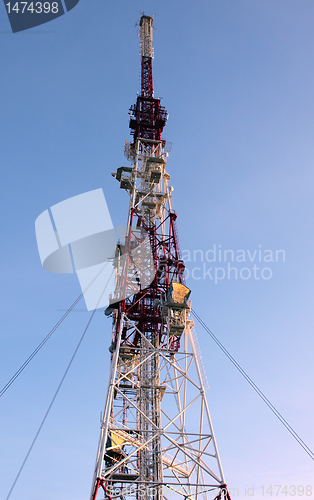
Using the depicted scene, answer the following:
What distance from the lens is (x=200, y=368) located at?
34219mm

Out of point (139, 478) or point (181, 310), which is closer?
point (139, 478)

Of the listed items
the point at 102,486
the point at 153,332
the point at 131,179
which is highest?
the point at 131,179

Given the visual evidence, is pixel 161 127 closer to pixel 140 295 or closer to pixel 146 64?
pixel 146 64

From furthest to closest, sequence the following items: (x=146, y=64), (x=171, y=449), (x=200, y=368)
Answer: (x=146, y=64), (x=200, y=368), (x=171, y=449)

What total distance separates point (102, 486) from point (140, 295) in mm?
17082

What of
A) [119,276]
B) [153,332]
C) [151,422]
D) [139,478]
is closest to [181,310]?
[153,332]

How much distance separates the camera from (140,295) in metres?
39.6

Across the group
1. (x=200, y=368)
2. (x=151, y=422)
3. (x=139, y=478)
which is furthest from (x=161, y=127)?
(x=139, y=478)

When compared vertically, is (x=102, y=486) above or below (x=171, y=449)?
below

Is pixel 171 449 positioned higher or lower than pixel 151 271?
lower

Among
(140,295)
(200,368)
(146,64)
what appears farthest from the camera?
(146,64)

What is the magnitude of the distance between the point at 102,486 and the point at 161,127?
38.0 metres

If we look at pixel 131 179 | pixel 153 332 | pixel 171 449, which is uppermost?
pixel 131 179

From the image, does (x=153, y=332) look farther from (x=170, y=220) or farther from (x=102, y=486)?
(x=102, y=486)
